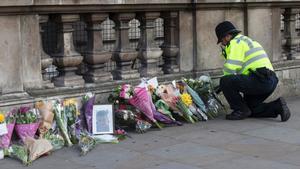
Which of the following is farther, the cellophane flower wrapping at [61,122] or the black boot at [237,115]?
the black boot at [237,115]

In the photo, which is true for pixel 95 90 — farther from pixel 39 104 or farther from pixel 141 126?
pixel 39 104

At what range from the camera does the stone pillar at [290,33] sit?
9.91 meters

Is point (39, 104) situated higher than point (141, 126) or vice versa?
point (39, 104)

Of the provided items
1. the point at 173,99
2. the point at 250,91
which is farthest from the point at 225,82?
the point at 173,99

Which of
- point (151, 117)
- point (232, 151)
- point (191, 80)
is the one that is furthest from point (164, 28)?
point (232, 151)

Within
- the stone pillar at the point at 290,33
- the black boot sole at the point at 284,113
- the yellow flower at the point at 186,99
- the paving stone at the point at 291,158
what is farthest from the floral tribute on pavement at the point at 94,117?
the stone pillar at the point at 290,33

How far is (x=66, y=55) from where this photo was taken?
23.4ft

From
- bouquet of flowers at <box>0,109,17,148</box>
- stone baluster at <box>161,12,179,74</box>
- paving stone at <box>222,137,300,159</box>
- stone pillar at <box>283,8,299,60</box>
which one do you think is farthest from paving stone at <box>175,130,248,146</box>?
stone pillar at <box>283,8,299,60</box>

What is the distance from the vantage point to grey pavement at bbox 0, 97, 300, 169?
588cm

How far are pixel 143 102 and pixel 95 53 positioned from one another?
0.85 m

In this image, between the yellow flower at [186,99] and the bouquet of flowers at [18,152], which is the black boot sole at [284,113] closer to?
the yellow flower at [186,99]

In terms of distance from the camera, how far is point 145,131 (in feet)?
23.7

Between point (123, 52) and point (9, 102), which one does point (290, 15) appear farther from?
point (9, 102)

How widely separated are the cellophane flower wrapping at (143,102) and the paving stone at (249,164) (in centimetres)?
150
